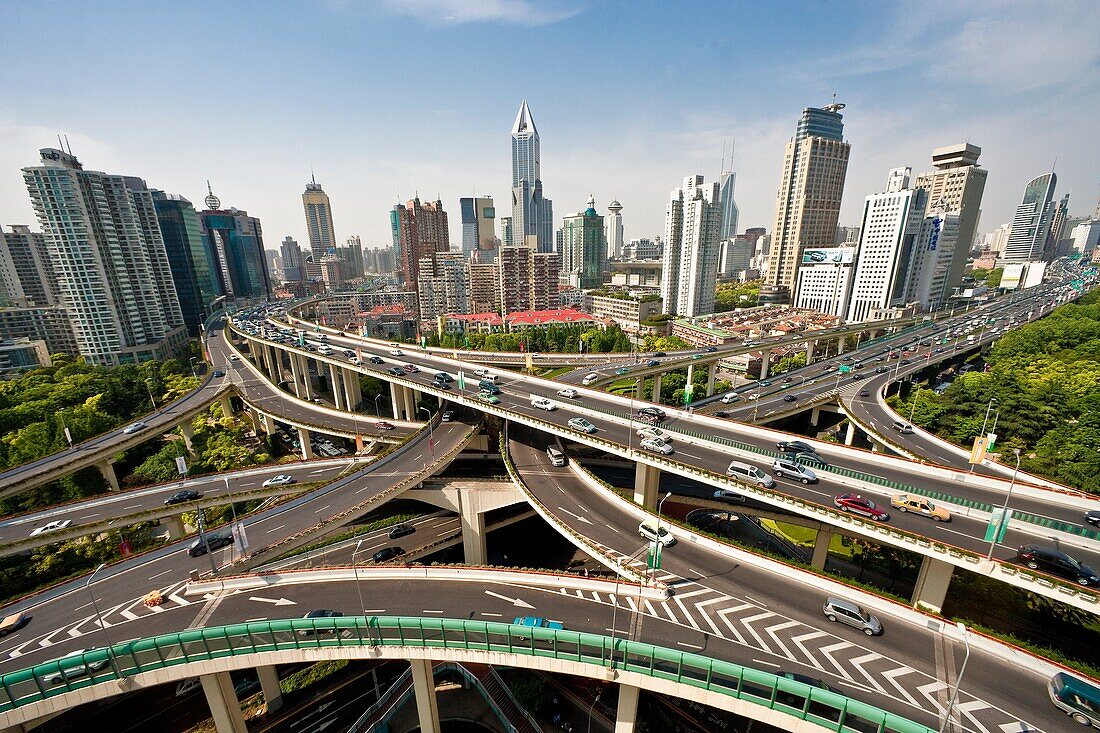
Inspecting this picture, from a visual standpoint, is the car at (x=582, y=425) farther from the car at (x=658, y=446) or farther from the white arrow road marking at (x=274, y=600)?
the white arrow road marking at (x=274, y=600)

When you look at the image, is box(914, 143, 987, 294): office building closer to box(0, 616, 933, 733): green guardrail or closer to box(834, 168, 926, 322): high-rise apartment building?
box(834, 168, 926, 322): high-rise apartment building

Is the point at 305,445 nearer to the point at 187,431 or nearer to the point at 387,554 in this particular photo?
the point at 187,431

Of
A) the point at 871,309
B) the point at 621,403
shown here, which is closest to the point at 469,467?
the point at 621,403

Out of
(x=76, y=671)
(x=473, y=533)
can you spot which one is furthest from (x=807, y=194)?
(x=76, y=671)

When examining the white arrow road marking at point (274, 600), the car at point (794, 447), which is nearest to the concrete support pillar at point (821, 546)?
the car at point (794, 447)

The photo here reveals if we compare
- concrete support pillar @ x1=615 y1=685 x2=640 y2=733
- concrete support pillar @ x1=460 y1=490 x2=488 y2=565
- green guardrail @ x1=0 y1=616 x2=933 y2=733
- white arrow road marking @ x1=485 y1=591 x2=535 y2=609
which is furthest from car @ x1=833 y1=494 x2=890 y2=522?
concrete support pillar @ x1=460 y1=490 x2=488 y2=565

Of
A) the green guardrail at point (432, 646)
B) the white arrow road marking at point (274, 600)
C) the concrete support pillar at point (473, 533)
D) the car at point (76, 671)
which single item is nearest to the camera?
the green guardrail at point (432, 646)

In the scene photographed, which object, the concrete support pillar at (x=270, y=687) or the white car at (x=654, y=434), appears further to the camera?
the white car at (x=654, y=434)

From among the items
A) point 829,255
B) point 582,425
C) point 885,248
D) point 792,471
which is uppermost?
point 885,248
